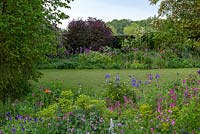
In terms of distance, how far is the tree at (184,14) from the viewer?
1036cm

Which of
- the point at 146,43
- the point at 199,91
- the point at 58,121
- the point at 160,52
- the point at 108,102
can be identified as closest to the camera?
the point at 58,121

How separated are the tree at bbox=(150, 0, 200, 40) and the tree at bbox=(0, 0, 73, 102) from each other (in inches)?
153

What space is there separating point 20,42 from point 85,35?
40.4 feet

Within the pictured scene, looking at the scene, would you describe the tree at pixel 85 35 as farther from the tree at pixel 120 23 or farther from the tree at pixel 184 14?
the tree at pixel 120 23

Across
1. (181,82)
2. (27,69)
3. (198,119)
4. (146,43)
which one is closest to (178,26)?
(181,82)

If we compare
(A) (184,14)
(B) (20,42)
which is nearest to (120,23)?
(A) (184,14)

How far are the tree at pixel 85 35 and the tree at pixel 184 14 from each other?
8.24 m

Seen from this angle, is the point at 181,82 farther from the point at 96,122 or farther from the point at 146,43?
the point at 146,43

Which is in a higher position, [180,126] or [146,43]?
[146,43]

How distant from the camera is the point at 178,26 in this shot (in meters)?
10.3

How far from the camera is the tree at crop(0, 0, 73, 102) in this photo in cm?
706

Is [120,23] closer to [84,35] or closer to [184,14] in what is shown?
[84,35]

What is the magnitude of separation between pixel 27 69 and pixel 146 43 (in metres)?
11.9

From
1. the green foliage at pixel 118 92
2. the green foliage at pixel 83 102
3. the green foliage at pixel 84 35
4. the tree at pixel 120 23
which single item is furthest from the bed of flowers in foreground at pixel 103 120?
the tree at pixel 120 23
